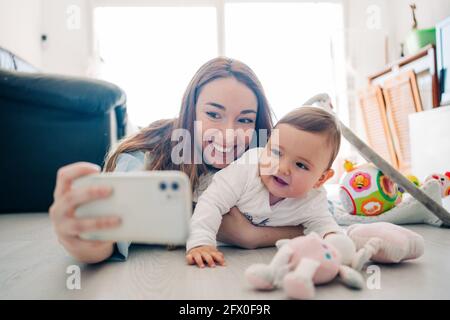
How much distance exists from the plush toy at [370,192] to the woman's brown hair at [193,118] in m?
0.43

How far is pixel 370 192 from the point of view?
1204mm

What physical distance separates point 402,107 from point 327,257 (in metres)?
2.78

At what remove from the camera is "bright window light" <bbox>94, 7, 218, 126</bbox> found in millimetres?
3598

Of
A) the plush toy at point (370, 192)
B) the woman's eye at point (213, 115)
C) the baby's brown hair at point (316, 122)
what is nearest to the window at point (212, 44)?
the plush toy at point (370, 192)

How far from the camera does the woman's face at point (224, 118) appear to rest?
853 millimetres

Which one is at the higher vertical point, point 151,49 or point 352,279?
point 151,49

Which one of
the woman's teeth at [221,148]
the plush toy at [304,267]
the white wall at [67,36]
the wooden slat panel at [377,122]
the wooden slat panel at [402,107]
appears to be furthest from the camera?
the white wall at [67,36]

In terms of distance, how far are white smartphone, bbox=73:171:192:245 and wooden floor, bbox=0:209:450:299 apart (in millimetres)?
129

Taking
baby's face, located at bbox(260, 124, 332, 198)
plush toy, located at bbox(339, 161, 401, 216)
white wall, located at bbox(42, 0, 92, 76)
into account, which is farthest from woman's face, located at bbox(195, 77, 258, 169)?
white wall, located at bbox(42, 0, 92, 76)

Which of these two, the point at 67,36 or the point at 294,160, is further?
the point at 67,36

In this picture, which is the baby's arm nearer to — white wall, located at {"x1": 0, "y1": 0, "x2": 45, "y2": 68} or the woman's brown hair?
the woman's brown hair

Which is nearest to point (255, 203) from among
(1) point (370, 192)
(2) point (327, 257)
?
(2) point (327, 257)

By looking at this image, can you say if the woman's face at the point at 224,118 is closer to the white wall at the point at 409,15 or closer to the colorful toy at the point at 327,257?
the colorful toy at the point at 327,257

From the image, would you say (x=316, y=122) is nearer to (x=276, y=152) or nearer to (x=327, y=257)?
(x=276, y=152)
